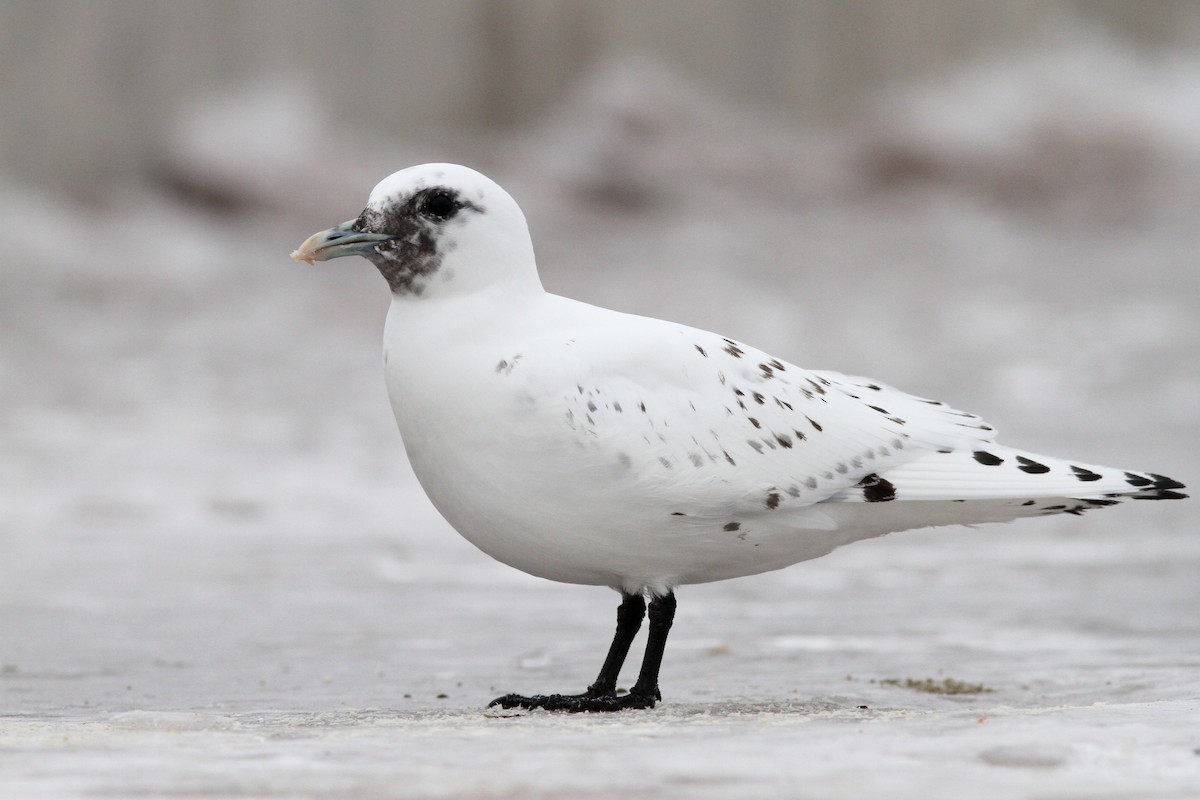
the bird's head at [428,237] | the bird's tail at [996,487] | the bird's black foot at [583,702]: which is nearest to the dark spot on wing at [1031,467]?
the bird's tail at [996,487]

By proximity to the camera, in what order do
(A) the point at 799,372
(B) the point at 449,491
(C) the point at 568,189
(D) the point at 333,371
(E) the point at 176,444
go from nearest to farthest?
(B) the point at 449,491, (A) the point at 799,372, (E) the point at 176,444, (D) the point at 333,371, (C) the point at 568,189

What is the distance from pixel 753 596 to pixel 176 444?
5.86 m

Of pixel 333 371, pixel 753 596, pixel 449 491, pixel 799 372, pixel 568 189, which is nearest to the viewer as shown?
pixel 449 491

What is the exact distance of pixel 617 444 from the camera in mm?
4133

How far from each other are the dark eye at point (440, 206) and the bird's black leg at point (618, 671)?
1140mm

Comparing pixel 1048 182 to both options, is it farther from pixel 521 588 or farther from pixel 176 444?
pixel 521 588

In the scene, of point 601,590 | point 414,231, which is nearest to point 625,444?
point 414,231

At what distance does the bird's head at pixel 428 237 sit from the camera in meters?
4.34

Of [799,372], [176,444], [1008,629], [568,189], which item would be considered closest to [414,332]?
[799,372]

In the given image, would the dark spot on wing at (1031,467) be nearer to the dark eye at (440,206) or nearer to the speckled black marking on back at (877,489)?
Answer: the speckled black marking on back at (877,489)

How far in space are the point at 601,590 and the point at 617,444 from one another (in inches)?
144

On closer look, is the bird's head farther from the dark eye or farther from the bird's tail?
the bird's tail

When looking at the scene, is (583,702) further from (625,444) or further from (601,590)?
(601,590)

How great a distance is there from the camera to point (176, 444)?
1184 centimetres
